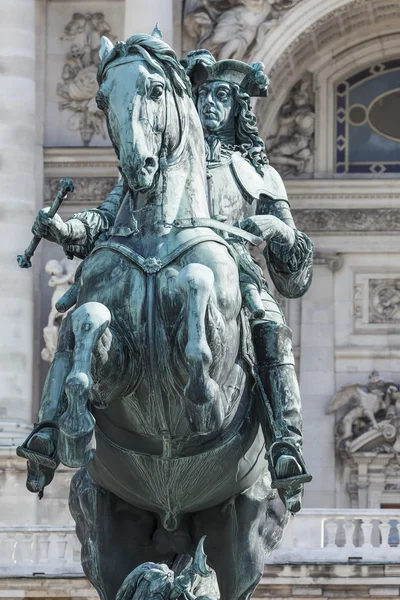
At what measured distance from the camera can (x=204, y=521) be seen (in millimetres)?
7555

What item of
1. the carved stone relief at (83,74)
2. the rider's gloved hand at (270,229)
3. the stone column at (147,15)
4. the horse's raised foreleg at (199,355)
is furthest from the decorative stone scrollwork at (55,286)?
the horse's raised foreleg at (199,355)

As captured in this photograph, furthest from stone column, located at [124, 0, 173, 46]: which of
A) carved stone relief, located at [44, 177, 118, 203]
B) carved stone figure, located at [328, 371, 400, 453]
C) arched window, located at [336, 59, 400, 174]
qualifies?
carved stone figure, located at [328, 371, 400, 453]

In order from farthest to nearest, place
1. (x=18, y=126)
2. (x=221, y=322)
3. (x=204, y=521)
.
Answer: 1. (x=18, y=126)
2. (x=204, y=521)
3. (x=221, y=322)

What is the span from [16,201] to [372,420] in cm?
439

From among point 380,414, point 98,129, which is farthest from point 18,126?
point 380,414

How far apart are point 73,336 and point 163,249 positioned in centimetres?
39

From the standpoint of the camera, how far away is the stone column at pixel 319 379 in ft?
80.5

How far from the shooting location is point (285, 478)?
718 cm

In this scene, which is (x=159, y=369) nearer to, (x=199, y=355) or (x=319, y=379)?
(x=199, y=355)

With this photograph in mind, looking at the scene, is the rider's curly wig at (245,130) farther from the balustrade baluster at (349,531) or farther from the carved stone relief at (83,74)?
the carved stone relief at (83,74)

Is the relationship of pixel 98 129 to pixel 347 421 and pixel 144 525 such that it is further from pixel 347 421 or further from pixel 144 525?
pixel 144 525

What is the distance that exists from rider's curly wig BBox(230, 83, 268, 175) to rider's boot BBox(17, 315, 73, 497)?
123 centimetres

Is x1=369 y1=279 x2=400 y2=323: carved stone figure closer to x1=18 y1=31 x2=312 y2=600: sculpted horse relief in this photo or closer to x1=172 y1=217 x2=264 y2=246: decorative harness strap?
x1=18 y1=31 x2=312 y2=600: sculpted horse relief

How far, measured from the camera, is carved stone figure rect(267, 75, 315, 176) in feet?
82.7
